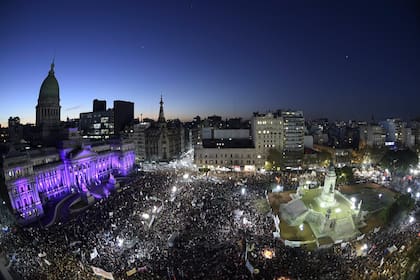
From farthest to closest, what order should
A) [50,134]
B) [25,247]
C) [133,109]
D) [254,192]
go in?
1. [133,109]
2. [50,134]
3. [254,192]
4. [25,247]

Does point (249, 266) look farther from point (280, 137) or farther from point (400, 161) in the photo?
point (280, 137)

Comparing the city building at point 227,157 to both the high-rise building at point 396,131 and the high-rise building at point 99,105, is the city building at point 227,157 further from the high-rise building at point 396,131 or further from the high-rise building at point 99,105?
the high-rise building at point 396,131

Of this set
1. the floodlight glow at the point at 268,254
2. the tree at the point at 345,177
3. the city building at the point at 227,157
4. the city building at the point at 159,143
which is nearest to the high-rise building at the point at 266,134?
the city building at the point at 227,157

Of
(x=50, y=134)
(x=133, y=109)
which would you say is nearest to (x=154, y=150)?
(x=50, y=134)

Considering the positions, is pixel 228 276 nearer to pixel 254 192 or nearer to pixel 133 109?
pixel 254 192

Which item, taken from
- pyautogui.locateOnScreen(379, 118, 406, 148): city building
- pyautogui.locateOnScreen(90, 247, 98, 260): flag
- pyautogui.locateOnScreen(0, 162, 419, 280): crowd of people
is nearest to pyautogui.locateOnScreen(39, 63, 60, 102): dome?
pyautogui.locateOnScreen(0, 162, 419, 280): crowd of people

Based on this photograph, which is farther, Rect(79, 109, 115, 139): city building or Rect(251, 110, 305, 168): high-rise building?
Rect(79, 109, 115, 139): city building

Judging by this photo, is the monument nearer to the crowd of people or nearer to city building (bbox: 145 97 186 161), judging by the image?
the crowd of people
